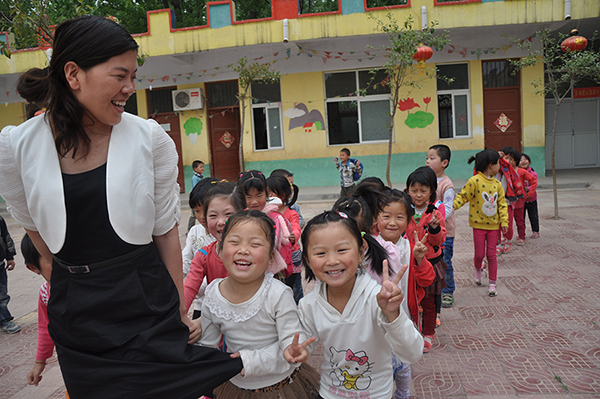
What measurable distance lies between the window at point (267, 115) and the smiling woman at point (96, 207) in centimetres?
1205

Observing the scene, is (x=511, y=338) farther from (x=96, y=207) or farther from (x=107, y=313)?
(x=96, y=207)

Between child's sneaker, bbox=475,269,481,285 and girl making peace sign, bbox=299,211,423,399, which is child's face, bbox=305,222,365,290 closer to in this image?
girl making peace sign, bbox=299,211,423,399

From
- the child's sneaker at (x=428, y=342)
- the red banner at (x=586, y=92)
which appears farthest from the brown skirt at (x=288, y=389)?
the red banner at (x=586, y=92)

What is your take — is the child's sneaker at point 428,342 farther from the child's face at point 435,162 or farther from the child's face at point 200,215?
the child's face at point 200,215

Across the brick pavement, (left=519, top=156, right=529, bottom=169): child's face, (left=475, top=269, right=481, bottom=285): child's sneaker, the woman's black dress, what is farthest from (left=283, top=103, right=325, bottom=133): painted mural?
the woman's black dress

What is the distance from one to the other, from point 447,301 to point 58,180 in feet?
12.2

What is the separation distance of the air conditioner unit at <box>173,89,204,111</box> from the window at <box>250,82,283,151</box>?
1551 millimetres

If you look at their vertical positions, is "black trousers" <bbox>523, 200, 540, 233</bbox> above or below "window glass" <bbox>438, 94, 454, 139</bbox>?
below

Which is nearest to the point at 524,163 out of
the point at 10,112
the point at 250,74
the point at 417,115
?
the point at 417,115

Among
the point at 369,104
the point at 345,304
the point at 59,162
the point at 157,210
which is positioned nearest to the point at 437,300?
the point at 345,304

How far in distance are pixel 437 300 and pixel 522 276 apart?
2041 millimetres

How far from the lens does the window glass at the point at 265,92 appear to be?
13359mm

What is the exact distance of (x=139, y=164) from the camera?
149 centimetres

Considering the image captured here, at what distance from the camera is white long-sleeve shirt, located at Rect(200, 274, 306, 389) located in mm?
1911
